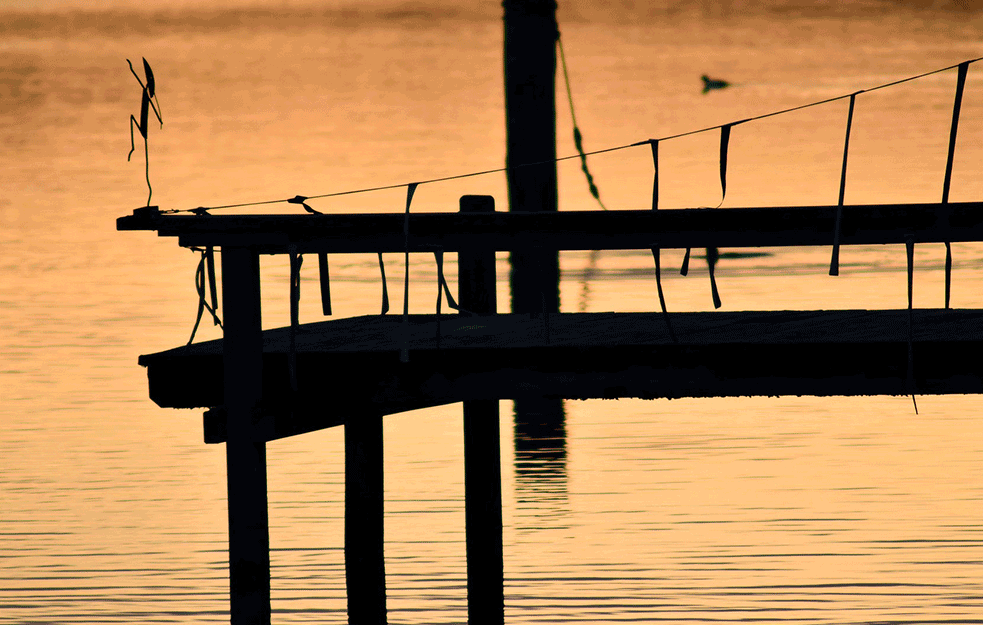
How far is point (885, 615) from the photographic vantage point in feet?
33.0

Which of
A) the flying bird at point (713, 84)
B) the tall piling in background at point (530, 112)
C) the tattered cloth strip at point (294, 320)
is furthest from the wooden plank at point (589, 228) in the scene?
the flying bird at point (713, 84)

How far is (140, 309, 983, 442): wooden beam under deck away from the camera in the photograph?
7145 millimetres

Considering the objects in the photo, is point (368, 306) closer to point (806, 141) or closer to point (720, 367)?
point (806, 141)

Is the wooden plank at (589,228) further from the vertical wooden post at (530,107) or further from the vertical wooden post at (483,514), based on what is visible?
the vertical wooden post at (530,107)

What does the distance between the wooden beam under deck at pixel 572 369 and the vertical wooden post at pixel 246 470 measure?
0.33ft

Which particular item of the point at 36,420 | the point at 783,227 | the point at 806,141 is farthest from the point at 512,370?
the point at 806,141

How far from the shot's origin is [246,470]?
7.24 metres

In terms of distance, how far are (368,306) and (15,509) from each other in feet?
46.6

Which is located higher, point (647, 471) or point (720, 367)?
point (720, 367)

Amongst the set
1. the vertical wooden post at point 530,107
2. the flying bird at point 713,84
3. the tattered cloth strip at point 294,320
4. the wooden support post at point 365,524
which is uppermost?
the flying bird at point 713,84

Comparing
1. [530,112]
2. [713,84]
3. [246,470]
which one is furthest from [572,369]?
[713,84]

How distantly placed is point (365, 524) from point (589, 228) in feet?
11.5

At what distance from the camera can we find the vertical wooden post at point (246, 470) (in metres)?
7.20

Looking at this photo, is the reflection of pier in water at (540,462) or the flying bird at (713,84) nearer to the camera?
the reflection of pier in water at (540,462)
